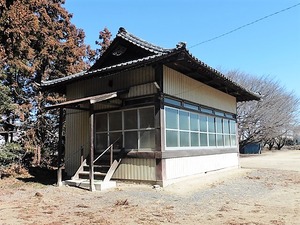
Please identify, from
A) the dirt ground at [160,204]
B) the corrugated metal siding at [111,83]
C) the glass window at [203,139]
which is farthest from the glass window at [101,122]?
the glass window at [203,139]

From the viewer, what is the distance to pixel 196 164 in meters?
11.2

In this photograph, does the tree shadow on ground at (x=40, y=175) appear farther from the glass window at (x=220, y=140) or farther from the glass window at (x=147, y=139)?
the glass window at (x=220, y=140)

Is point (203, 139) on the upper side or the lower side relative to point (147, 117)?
lower

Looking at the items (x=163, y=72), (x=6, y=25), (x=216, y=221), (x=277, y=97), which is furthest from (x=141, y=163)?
(x=277, y=97)

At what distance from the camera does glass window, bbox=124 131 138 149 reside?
394 inches

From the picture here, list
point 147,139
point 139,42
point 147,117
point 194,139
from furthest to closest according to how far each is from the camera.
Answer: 1. point 194,139
2. point 139,42
3. point 147,117
4. point 147,139

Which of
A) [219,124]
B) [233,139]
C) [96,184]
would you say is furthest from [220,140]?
[96,184]

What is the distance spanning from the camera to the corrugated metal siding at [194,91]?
10039 millimetres

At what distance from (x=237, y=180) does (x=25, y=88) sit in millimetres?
13082

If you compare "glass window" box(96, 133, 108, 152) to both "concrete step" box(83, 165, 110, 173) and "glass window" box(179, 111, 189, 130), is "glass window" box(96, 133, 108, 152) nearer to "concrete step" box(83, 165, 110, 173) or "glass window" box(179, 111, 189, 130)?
"concrete step" box(83, 165, 110, 173)

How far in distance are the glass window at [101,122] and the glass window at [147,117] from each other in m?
1.80

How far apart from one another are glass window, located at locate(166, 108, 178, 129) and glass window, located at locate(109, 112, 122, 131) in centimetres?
185

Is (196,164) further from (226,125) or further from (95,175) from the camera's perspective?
(226,125)

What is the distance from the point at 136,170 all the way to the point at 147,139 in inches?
43.0
